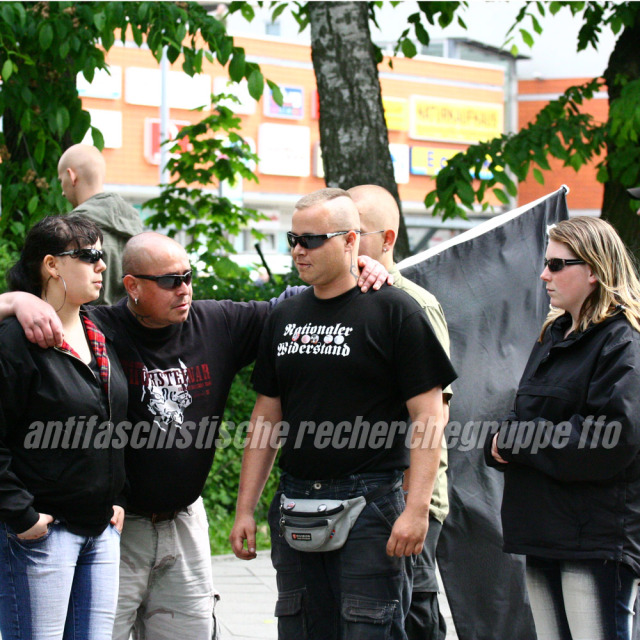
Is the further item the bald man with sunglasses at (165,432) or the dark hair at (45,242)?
the bald man with sunglasses at (165,432)

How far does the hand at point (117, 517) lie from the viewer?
330cm

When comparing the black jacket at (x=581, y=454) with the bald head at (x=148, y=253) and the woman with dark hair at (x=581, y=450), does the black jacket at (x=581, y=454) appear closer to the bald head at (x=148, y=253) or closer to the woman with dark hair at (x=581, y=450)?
the woman with dark hair at (x=581, y=450)

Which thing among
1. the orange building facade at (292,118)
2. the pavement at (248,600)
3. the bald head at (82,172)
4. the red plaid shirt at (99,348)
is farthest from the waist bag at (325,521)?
the orange building facade at (292,118)

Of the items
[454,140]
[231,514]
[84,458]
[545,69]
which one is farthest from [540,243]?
[545,69]

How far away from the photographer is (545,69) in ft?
118

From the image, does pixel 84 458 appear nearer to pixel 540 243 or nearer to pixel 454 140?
pixel 540 243

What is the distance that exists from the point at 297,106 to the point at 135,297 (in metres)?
26.0

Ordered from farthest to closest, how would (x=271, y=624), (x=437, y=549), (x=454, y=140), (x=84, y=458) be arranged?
(x=454, y=140), (x=271, y=624), (x=437, y=549), (x=84, y=458)

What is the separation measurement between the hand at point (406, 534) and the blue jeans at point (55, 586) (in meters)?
0.93

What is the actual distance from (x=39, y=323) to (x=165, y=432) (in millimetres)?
656

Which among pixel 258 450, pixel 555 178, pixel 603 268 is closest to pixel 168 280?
pixel 258 450

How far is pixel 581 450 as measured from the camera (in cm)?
324

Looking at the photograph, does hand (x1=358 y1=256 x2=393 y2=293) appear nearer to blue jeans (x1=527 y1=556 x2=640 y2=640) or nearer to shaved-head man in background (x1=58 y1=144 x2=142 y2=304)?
blue jeans (x1=527 y1=556 x2=640 y2=640)

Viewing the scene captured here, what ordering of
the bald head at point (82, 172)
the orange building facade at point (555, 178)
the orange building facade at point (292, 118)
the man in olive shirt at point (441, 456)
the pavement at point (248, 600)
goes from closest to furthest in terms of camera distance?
the man in olive shirt at point (441, 456)
the bald head at point (82, 172)
the pavement at point (248, 600)
the orange building facade at point (292, 118)
the orange building facade at point (555, 178)
